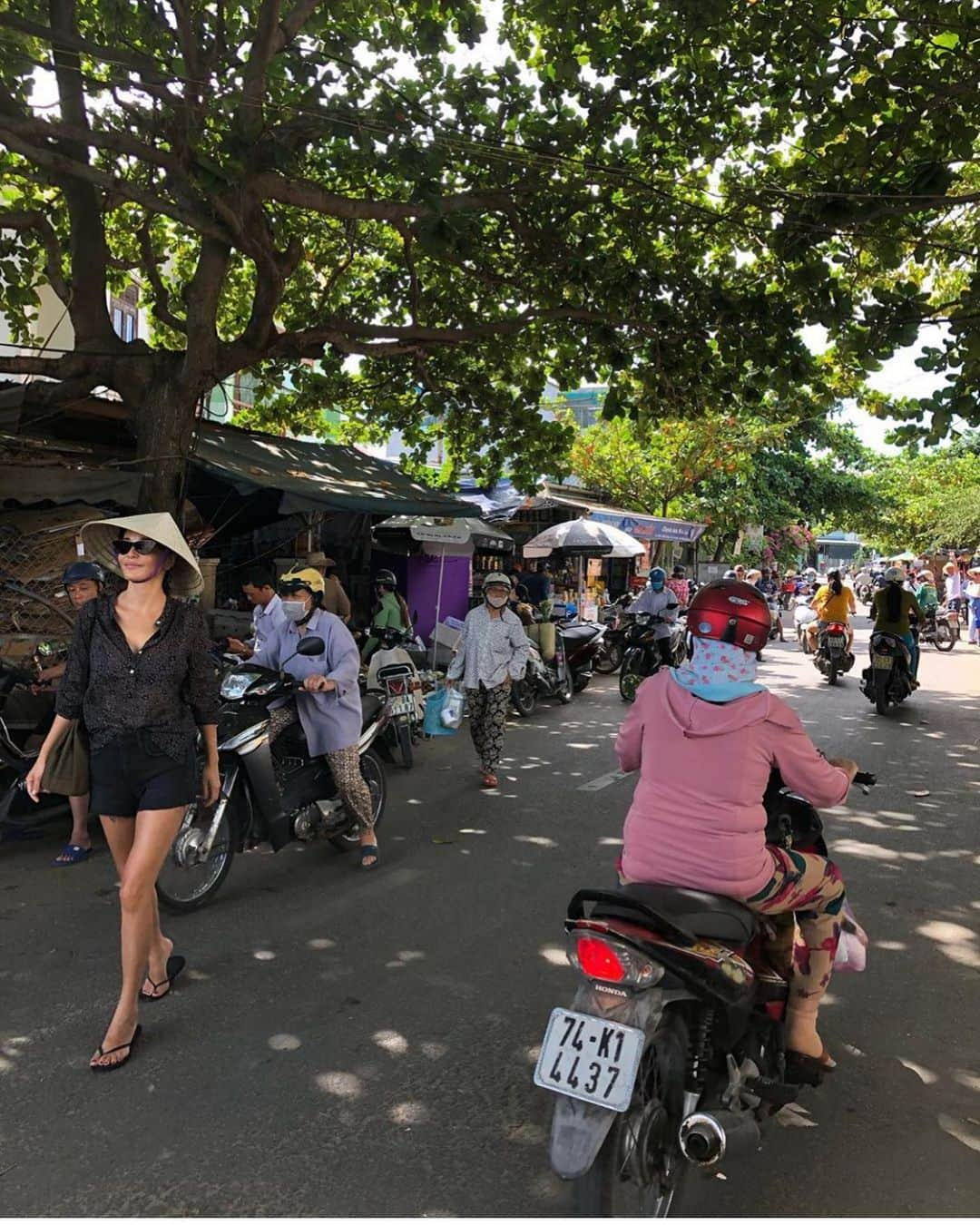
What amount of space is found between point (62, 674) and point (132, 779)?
8.40ft

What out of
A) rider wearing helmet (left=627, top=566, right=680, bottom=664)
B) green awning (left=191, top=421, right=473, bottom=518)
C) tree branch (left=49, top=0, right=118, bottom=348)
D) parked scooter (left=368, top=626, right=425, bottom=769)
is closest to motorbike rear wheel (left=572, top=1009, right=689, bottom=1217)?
parked scooter (left=368, top=626, right=425, bottom=769)

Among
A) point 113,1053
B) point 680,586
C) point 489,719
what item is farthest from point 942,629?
point 113,1053

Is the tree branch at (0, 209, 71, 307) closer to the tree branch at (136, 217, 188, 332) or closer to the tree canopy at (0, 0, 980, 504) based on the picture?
the tree canopy at (0, 0, 980, 504)

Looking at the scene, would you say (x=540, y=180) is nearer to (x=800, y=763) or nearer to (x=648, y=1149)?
(x=800, y=763)

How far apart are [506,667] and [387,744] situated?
143cm

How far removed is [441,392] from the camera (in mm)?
11477

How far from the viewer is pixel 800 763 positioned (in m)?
2.54

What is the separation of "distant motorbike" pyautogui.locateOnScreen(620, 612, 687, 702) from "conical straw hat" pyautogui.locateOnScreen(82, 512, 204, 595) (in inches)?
352

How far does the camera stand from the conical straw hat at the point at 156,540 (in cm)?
312

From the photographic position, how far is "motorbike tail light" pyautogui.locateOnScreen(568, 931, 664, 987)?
7.17 ft

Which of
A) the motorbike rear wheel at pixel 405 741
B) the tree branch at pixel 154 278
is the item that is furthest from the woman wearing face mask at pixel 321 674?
the tree branch at pixel 154 278

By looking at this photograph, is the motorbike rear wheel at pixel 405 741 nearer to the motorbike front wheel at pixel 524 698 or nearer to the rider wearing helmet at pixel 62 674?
the rider wearing helmet at pixel 62 674

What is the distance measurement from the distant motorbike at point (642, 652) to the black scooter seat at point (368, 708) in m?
6.69

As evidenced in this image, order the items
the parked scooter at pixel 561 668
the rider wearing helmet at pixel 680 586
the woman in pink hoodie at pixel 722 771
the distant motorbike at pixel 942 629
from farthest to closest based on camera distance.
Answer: the rider wearing helmet at pixel 680 586
the distant motorbike at pixel 942 629
the parked scooter at pixel 561 668
the woman in pink hoodie at pixel 722 771
